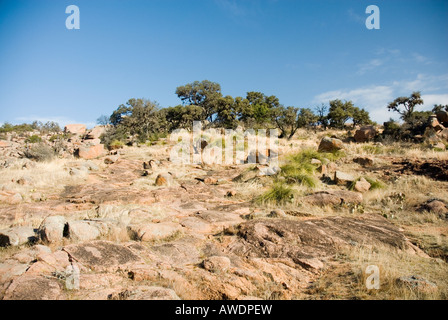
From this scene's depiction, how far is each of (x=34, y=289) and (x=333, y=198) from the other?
6277mm

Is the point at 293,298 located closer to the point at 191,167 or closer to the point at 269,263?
the point at 269,263

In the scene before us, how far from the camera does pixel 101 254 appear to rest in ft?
10.5

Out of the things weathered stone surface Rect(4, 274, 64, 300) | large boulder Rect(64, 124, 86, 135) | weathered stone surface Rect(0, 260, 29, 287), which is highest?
large boulder Rect(64, 124, 86, 135)

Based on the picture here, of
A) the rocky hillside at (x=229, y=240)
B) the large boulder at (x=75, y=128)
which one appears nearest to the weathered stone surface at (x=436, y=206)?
the rocky hillside at (x=229, y=240)

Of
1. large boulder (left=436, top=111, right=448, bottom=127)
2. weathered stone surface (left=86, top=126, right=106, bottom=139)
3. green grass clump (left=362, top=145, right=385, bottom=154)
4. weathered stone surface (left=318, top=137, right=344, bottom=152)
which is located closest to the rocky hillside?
weathered stone surface (left=318, top=137, right=344, bottom=152)

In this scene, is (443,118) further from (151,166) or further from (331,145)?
(151,166)

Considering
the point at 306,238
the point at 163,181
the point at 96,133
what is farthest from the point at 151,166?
the point at 96,133

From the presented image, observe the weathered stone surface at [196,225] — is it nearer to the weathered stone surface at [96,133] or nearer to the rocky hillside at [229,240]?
the rocky hillside at [229,240]

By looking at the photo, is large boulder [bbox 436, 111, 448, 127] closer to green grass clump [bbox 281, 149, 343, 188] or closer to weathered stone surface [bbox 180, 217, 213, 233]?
green grass clump [bbox 281, 149, 343, 188]

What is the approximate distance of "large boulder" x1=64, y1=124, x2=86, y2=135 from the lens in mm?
30875

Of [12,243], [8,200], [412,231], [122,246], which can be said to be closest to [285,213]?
[412,231]

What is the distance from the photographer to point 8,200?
23.4ft

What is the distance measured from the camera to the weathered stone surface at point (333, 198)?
6.43m

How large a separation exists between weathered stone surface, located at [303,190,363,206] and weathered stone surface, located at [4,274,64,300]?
5.69m
